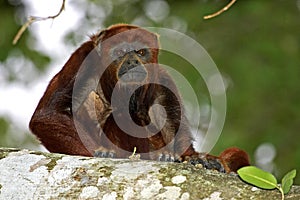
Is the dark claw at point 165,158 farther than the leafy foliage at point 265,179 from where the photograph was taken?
Yes

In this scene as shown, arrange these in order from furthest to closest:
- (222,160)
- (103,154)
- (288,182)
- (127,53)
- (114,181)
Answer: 1. (127,53)
2. (222,160)
3. (103,154)
4. (114,181)
5. (288,182)

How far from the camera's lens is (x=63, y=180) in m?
3.37

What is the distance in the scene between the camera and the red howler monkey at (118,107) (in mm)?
4750

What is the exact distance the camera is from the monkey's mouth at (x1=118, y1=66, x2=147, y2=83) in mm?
5055

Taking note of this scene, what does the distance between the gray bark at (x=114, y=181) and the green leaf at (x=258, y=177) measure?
73mm

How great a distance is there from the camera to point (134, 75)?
16.6 feet

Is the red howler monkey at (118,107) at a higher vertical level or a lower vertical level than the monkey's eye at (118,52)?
lower

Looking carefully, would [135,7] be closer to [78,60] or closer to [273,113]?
[273,113]

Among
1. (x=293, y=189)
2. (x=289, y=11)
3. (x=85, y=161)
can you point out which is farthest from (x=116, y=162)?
(x=289, y=11)

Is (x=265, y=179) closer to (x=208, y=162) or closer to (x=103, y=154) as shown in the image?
(x=208, y=162)

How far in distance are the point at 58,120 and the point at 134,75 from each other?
679 mm

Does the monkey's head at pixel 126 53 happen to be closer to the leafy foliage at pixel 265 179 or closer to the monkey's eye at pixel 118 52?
the monkey's eye at pixel 118 52

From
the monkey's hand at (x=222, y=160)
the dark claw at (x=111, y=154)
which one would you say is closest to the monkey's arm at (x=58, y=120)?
the dark claw at (x=111, y=154)

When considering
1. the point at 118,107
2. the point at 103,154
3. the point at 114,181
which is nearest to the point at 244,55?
the point at 118,107
